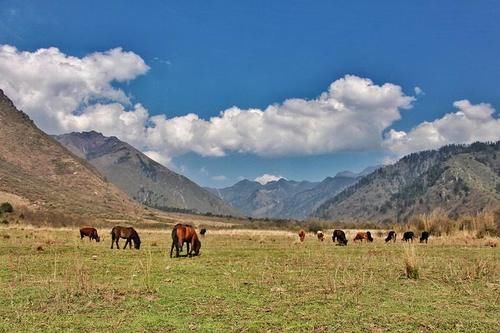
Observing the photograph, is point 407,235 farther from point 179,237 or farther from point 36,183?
point 36,183

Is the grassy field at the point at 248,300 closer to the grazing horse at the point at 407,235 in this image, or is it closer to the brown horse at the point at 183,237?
the brown horse at the point at 183,237

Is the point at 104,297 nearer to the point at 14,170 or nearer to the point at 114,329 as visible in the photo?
the point at 114,329

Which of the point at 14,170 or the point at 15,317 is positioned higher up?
the point at 14,170

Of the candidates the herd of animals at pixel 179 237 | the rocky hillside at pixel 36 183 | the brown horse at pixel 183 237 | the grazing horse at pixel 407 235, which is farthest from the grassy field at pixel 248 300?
the rocky hillside at pixel 36 183

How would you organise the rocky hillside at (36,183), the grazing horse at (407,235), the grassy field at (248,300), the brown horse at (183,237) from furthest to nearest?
the rocky hillside at (36,183) < the grazing horse at (407,235) < the brown horse at (183,237) < the grassy field at (248,300)

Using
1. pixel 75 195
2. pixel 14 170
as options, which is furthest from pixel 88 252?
pixel 75 195

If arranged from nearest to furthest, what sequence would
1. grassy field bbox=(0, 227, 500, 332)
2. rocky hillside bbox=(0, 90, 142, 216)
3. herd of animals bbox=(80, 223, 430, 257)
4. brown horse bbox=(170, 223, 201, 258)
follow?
grassy field bbox=(0, 227, 500, 332) < brown horse bbox=(170, 223, 201, 258) < herd of animals bbox=(80, 223, 430, 257) < rocky hillside bbox=(0, 90, 142, 216)

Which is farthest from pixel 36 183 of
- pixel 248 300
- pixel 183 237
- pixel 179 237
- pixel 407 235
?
pixel 248 300

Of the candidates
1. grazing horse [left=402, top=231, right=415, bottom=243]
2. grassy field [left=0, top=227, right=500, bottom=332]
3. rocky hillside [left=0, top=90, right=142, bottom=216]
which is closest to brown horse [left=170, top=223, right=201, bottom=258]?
grassy field [left=0, top=227, right=500, bottom=332]

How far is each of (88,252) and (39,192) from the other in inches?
5100

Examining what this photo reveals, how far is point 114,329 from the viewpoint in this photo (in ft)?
33.5

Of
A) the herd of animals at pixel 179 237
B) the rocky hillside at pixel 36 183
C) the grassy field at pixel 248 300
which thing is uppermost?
the rocky hillside at pixel 36 183

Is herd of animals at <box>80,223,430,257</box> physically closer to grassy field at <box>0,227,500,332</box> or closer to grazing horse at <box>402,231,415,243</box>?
grazing horse at <box>402,231,415,243</box>

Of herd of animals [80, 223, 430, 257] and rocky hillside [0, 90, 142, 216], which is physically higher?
rocky hillside [0, 90, 142, 216]
